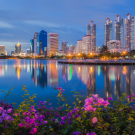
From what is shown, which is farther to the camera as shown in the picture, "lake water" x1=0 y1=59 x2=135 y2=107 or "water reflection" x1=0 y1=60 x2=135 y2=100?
"water reflection" x1=0 y1=60 x2=135 y2=100

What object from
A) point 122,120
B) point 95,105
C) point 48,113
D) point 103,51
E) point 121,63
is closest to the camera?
point 95,105

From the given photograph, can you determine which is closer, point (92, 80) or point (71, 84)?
point (71, 84)

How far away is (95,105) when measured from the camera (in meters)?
3.01

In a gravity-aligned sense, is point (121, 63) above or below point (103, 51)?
below

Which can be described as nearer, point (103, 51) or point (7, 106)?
point (7, 106)

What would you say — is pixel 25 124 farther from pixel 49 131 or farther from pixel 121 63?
pixel 121 63

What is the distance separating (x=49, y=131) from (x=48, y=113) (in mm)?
1190

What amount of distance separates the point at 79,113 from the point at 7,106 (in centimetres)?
216

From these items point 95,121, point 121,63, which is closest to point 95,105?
point 95,121

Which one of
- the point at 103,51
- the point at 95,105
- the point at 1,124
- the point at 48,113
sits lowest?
the point at 48,113

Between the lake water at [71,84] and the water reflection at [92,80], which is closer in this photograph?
the lake water at [71,84]

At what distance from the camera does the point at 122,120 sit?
3242mm

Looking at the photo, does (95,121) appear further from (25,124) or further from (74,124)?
(25,124)

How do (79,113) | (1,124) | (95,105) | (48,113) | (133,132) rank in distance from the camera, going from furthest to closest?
(48,113) → (79,113) → (95,105) → (1,124) → (133,132)
